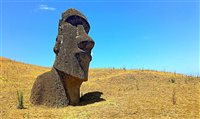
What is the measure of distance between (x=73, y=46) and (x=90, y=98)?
240 centimetres

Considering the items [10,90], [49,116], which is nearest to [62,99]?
[49,116]

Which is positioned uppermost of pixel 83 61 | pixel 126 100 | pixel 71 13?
pixel 71 13

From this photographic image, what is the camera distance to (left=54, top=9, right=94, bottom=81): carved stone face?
13.7 metres

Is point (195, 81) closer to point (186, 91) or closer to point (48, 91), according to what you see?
point (186, 91)

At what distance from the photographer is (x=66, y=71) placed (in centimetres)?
1371

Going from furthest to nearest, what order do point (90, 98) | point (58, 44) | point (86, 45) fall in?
point (90, 98) → point (58, 44) → point (86, 45)

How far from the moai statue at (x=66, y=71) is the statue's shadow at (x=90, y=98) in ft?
1.20

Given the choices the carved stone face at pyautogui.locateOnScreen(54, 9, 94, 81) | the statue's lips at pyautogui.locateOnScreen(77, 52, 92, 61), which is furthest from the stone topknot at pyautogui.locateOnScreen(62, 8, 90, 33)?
the statue's lips at pyautogui.locateOnScreen(77, 52, 92, 61)

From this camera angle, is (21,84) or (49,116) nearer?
(49,116)

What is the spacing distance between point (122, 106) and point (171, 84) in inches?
187

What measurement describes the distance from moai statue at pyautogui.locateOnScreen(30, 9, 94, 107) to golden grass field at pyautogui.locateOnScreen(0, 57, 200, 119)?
47 cm

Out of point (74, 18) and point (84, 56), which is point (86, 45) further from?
point (74, 18)

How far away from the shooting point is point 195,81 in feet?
59.7

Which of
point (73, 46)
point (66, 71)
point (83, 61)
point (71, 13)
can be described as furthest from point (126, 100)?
point (71, 13)
